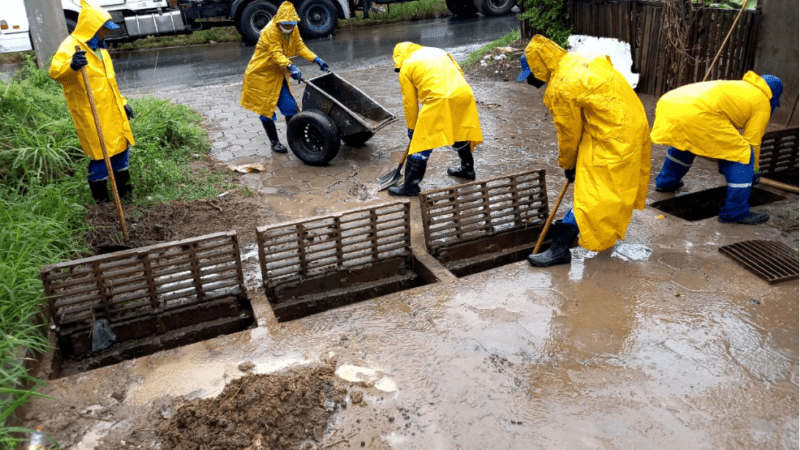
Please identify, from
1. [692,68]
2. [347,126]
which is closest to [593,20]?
[692,68]

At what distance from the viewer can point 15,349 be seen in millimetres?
3418

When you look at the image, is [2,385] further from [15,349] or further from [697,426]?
[697,426]

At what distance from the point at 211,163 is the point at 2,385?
384 cm

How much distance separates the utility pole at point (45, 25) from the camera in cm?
806

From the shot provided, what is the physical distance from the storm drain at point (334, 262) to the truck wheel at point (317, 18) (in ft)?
34.7

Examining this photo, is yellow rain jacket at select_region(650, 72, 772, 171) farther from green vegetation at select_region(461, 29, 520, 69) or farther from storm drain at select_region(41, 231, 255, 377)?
green vegetation at select_region(461, 29, 520, 69)

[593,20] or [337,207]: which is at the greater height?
[593,20]

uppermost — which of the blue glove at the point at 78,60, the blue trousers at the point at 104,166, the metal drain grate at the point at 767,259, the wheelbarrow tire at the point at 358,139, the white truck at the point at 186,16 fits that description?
the blue glove at the point at 78,60

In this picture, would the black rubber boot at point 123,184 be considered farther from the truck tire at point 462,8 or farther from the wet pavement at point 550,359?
A: the truck tire at point 462,8

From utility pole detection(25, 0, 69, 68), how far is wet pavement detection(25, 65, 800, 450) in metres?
5.60

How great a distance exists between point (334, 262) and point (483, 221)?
1225 millimetres

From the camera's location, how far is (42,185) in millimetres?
5434

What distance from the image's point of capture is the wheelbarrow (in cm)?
629

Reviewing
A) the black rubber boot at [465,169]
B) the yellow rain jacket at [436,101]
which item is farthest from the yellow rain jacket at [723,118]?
the black rubber boot at [465,169]
